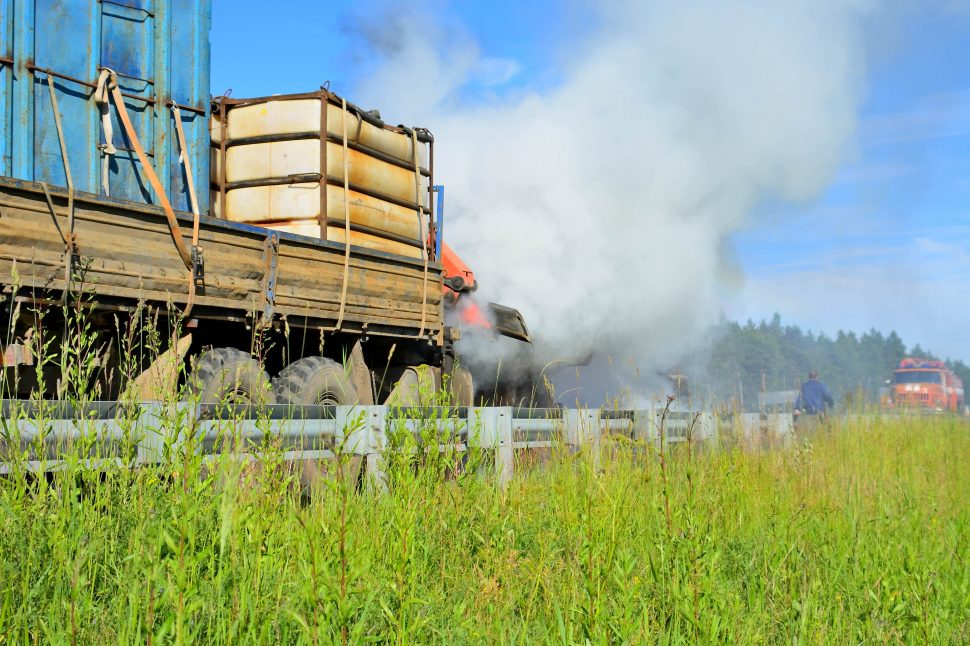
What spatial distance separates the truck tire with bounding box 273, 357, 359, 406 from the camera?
7.94 m

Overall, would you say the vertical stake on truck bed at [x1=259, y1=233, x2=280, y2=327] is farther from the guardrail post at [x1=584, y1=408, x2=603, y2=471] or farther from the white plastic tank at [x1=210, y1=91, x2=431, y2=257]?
the guardrail post at [x1=584, y1=408, x2=603, y2=471]

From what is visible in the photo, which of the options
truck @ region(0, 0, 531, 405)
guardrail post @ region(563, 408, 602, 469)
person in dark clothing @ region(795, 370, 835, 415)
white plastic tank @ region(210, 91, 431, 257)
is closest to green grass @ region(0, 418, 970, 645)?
guardrail post @ region(563, 408, 602, 469)

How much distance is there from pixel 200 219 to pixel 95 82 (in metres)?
1.78

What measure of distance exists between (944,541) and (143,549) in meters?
4.39

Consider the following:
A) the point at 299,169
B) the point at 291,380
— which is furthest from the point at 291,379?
the point at 299,169

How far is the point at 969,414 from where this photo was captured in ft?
46.0

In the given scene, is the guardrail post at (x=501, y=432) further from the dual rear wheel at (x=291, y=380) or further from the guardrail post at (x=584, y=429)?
the guardrail post at (x=584, y=429)

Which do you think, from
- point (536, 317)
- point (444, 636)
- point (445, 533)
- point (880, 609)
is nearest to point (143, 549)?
point (444, 636)

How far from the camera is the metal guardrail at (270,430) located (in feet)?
11.4

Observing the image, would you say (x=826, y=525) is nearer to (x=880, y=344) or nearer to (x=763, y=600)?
(x=763, y=600)

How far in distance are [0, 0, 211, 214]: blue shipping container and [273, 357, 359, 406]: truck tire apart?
202 cm

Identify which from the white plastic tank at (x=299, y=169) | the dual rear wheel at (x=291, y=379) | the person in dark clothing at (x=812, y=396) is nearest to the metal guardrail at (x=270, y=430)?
the dual rear wheel at (x=291, y=379)

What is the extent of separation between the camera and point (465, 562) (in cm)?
420

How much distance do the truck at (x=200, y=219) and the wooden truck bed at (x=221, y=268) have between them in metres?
0.01
